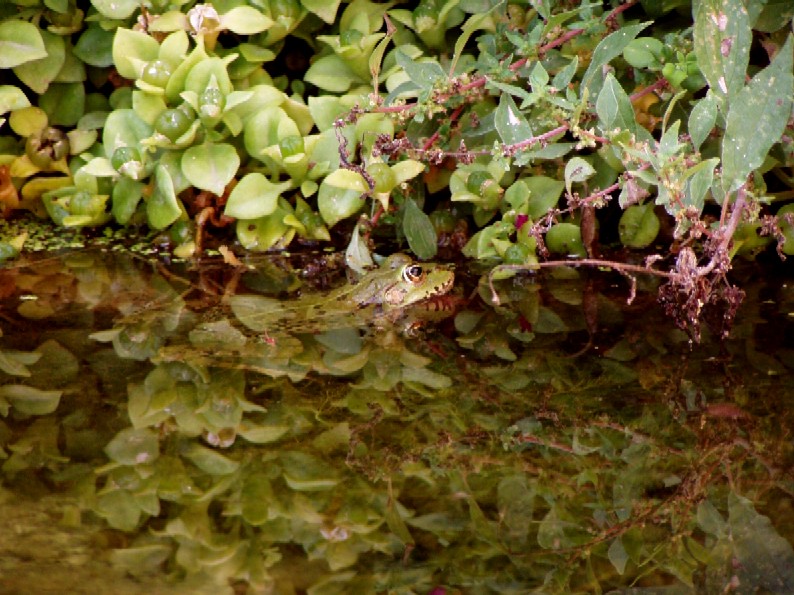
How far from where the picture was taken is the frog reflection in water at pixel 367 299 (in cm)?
255

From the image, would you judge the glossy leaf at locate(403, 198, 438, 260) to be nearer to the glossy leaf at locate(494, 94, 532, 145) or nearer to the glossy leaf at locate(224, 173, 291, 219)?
the glossy leaf at locate(224, 173, 291, 219)

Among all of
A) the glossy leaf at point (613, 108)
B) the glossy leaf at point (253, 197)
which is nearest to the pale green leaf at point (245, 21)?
the glossy leaf at point (253, 197)

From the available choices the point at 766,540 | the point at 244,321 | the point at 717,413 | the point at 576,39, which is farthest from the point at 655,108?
the point at 766,540

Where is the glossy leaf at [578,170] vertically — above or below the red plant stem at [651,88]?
below

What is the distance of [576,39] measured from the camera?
8.55 feet

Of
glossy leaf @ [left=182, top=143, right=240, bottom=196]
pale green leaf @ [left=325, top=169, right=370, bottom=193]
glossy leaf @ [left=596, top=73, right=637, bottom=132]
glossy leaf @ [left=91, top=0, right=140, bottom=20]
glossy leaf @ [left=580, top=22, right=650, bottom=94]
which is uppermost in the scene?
glossy leaf @ [left=580, top=22, right=650, bottom=94]

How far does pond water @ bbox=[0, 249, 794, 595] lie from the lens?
4.83 ft

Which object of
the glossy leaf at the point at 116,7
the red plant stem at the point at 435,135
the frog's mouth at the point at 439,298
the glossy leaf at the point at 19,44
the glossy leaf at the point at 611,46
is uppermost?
the glossy leaf at the point at 611,46

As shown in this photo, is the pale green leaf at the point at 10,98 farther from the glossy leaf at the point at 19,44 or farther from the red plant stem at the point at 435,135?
the red plant stem at the point at 435,135

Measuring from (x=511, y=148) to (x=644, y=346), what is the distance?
551 millimetres

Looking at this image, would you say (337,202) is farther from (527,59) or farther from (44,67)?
(44,67)

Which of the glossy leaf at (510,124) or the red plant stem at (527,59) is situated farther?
the red plant stem at (527,59)

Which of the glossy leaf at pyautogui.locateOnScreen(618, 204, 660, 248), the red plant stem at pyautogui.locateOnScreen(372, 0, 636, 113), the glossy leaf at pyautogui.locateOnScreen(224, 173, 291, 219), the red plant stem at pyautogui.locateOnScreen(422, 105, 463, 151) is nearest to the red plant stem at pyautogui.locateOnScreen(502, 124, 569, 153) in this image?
the red plant stem at pyautogui.locateOnScreen(372, 0, 636, 113)

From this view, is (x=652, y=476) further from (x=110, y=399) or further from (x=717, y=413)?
(x=110, y=399)
